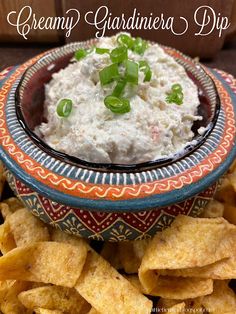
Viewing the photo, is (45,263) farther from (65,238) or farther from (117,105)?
(117,105)

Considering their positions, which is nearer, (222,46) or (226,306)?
(226,306)

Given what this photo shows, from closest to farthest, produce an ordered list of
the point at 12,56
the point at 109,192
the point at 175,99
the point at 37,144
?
the point at 109,192, the point at 37,144, the point at 175,99, the point at 12,56

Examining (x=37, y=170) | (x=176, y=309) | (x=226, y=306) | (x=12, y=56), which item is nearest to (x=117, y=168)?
(x=37, y=170)

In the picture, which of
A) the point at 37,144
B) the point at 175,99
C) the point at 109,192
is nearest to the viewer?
the point at 109,192

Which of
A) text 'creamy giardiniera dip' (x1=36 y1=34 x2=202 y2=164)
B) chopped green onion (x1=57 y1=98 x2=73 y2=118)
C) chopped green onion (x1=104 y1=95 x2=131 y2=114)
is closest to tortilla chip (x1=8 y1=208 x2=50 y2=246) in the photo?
text 'creamy giardiniera dip' (x1=36 y1=34 x2=202 y2=164)

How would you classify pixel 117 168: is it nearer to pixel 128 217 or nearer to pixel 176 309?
pixel 128 217

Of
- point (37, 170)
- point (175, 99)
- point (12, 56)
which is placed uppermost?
point (175, 99)

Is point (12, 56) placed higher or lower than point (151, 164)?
lower
